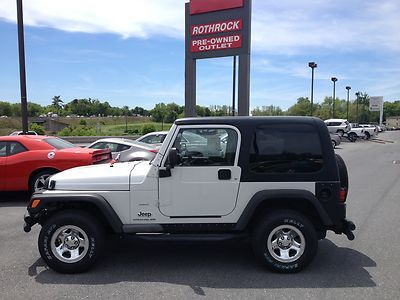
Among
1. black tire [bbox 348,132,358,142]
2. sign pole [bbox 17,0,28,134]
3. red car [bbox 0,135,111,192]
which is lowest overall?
black tire [bbox 348,132,358,142]

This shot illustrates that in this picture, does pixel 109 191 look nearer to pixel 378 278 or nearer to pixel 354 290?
pixel 354 290

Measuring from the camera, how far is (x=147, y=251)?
5508mm

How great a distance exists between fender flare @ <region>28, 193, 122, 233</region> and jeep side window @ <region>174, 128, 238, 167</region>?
3.17ft

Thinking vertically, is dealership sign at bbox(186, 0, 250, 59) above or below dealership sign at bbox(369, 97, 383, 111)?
above

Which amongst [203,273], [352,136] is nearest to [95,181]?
[203,273]

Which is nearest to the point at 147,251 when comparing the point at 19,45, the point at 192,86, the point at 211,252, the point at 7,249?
the point at 211,252

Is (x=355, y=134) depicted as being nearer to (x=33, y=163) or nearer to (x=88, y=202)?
(x=33, y=163)

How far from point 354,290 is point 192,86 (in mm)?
19215

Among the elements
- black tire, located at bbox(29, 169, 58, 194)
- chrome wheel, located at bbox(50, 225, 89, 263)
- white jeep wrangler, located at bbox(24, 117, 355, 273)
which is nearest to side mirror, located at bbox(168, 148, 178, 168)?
white jeep wrangler, located at bbox(24, 117, 355, 273)

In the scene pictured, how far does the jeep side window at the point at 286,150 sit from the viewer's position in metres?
4.70

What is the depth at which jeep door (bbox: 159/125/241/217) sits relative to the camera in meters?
4.67

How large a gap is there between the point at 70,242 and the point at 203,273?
159 centimetres

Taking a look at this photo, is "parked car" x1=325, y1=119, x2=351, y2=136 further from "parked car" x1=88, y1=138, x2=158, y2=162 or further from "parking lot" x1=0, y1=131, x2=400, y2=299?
"parking lot" x1=0, y1=131, x2=400, y2=299

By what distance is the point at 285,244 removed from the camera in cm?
467
